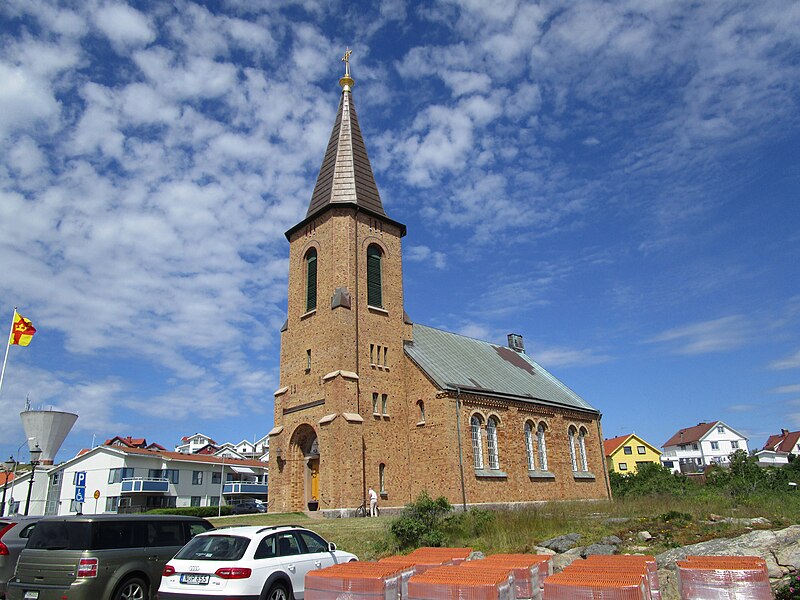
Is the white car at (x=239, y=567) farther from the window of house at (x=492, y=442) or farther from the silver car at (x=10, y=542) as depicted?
the window of house at (x=492, y=442)

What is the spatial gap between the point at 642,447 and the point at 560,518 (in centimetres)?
6522

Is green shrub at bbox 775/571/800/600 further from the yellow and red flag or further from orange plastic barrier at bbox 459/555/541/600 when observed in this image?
the yellow and red flag

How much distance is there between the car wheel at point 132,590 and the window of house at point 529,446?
2585cm

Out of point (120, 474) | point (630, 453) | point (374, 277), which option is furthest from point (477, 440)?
point (630, 453)

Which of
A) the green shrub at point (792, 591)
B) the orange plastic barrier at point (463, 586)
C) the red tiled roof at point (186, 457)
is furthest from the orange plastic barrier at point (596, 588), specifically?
the red tiled roof at point (186, 457)

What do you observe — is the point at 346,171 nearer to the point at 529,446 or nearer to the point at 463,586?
the point at 529,446

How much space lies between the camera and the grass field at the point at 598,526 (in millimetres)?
14315

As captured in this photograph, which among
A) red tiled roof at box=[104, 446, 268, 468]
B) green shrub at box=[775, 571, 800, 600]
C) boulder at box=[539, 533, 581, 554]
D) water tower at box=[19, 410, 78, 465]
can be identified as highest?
water tower at box=[19, 410, 78, 465]

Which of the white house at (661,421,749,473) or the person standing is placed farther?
the white house at (661,421,749,473)

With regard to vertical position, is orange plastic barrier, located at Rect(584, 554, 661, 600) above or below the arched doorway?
below

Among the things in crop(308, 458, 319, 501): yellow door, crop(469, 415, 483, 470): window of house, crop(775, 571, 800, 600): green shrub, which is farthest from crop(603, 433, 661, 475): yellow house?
crop(775, 571, 800, 600): green shrub

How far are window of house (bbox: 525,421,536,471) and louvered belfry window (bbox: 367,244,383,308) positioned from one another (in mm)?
11571

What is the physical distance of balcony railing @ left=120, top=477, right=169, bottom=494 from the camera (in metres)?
48.2

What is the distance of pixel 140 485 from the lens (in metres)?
48.3
